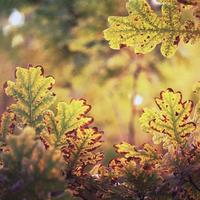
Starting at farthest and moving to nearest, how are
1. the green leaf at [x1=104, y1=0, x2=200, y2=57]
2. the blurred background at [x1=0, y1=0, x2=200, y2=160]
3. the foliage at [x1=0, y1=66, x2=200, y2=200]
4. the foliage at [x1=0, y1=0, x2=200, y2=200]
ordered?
1. the blurred background at [x1=0, y1=0, x2=200, y2=160]
2. the green leaf at [x1=104, y1=0, x2=200, y2=57]
3. the foliage at [x1=0, y1=66, x2=200, y2=200]
4. the foliage at [x1=0, y1=0, x2=200, y2=200]

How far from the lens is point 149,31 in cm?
108

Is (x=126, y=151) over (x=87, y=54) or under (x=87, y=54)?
under

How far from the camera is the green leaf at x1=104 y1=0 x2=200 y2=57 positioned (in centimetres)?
107

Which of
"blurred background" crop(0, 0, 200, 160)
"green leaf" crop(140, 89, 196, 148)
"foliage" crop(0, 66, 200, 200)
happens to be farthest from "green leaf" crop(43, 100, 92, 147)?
"blurred background" crop(0, 0, 200, 160)

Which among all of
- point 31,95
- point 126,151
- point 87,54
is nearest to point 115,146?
point 126,151

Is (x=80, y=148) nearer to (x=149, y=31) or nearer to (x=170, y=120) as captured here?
(x=170, y=120)

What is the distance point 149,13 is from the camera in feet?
3.51

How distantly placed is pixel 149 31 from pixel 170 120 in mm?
212

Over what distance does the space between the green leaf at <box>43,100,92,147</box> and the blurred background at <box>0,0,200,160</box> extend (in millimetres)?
2773

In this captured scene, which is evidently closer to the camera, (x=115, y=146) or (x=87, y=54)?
(x=115, y=146)

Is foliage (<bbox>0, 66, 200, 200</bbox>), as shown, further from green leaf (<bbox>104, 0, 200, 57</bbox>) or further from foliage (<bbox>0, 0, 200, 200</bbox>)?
green leaf (<bbox>104, 0, 200, 57</bbox>)

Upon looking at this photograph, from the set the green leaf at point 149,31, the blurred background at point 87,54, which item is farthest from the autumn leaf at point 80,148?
the blurred background at point 87,54

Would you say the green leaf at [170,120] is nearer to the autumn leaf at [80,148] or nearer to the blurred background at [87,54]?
the autumn leaf at [80,148]

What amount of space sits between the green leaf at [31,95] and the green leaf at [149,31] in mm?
178
